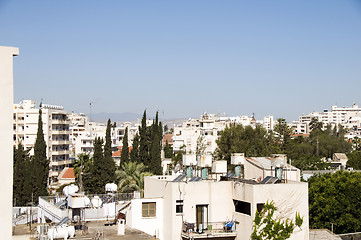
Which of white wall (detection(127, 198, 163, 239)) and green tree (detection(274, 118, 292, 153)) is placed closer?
white wall (detection(127, 198, 163, 239))

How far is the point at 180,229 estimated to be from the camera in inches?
849

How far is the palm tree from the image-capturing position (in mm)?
46094

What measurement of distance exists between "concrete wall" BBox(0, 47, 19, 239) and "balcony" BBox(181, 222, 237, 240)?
1085cm

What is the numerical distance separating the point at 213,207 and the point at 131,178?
90.9 feet

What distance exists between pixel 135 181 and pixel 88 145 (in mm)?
50087

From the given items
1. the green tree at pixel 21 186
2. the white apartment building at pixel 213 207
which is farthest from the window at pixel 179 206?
the green tree at pixel 21 186

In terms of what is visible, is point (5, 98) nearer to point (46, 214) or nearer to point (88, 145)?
point (46, 214)

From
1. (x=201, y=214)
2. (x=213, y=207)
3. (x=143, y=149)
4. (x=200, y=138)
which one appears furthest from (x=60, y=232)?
(x=200, y=138)

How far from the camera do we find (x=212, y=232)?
21.2 m

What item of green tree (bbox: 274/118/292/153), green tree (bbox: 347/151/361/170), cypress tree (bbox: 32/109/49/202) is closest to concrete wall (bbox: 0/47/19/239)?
cypress tree (bbox: 32/109/49/202)

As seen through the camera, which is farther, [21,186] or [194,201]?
[21,186]

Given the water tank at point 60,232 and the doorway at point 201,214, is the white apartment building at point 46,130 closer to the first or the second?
the doorway at point 201,214

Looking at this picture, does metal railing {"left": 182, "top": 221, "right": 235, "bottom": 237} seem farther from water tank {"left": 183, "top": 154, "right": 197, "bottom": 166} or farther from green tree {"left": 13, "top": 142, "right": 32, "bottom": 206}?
green tree {"left": 13, "top": 142, "right": 32, "bottom": 206}

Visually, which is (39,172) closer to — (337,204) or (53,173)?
(53,173)
